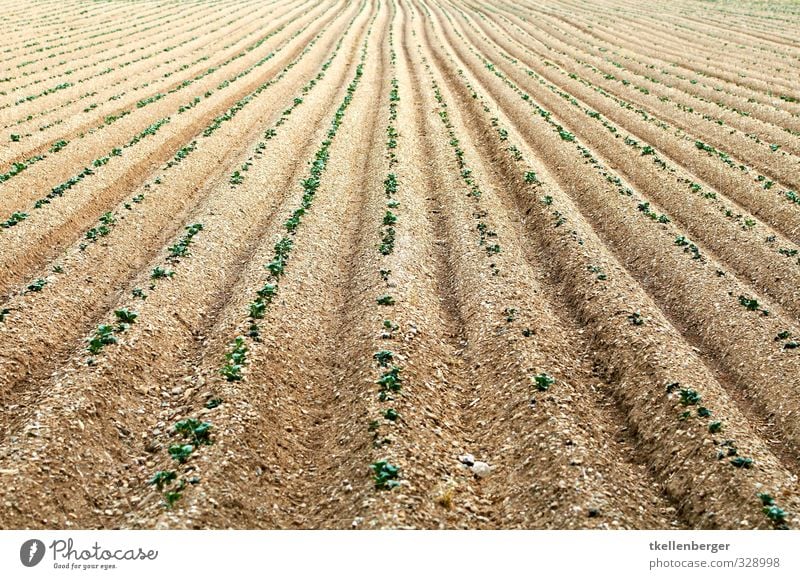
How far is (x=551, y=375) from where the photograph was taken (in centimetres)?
1469

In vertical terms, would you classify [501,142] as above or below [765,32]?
below

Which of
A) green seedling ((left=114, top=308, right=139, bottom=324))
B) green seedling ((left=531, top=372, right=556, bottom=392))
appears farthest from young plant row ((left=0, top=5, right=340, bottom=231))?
green seedling ((left=531, top=372, right=556, bottom=392))

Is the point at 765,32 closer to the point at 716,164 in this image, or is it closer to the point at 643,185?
the point at 716,164

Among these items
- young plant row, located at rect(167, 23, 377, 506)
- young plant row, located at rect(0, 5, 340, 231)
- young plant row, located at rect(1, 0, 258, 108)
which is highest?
young plant row, located at rect(1, 0, 258, 108)

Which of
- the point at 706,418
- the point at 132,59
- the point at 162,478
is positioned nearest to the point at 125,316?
the point at 162,478

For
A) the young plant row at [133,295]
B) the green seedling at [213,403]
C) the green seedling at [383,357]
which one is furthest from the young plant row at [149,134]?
the green seedling at [383,357]

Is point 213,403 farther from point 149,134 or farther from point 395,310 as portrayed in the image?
point 149,134

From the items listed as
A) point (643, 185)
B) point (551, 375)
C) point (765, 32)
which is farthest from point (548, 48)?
point (551, 375)

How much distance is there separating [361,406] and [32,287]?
1041 centimetres

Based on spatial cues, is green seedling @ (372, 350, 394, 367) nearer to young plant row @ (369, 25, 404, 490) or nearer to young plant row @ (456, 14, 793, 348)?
young plant row @ (369, 25, 404, 490)

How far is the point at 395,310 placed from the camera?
56.0 feet

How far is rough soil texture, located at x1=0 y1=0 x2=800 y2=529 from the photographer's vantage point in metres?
11.6

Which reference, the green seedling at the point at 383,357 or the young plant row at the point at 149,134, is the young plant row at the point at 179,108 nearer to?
the young plant row at the point at 149,134

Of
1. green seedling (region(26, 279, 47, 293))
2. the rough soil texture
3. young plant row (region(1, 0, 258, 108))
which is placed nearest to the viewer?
the rough soil texture
